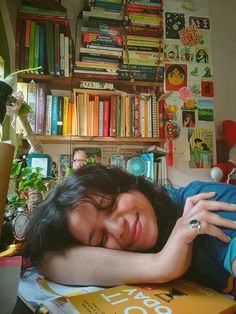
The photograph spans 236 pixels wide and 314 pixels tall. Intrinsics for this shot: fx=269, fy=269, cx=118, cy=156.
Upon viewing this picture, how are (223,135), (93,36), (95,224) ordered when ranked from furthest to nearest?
1. (223,135)
2. (93,36)
3. (95,224)

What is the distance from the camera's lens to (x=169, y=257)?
1.61 ft

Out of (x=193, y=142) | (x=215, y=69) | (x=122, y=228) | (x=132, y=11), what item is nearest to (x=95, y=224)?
(x=122, y=228)

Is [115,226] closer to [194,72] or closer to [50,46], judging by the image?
[50,46]

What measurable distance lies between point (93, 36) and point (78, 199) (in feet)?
5.11

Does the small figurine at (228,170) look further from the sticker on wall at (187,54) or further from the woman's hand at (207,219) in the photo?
the woman's hand at (207,219)

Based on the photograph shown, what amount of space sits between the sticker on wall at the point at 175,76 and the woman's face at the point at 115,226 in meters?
1.51

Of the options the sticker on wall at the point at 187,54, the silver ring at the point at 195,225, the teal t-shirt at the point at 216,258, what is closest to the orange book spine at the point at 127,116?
the sticker on wall at the point at 187,54

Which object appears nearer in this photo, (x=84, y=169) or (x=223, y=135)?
(x=84, y=169)

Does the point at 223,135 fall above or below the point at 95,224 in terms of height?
above

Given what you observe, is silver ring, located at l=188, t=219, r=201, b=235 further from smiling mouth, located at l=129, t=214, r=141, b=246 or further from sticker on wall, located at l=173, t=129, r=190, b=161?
sticker on wall, located at l=173, t=129, r=190, b=161

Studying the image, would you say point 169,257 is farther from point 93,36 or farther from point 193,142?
point 93,36

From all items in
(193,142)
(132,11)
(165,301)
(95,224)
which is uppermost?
(132,11)

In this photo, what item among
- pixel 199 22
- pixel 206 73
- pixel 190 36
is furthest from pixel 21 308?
pixel 199 22

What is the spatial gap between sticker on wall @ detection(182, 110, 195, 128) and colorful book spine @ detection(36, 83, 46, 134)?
3.20ft
